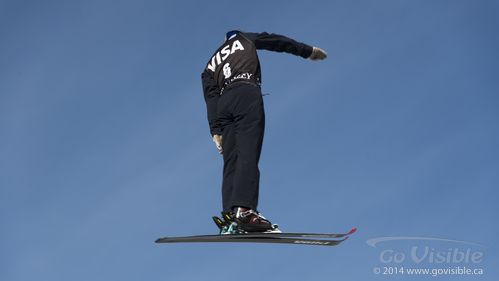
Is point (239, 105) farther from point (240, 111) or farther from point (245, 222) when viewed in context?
point (245, 222)

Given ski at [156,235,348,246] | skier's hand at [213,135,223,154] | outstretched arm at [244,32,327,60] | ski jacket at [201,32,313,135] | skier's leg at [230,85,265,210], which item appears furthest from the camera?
outstretched arm at [244,32,327,60]

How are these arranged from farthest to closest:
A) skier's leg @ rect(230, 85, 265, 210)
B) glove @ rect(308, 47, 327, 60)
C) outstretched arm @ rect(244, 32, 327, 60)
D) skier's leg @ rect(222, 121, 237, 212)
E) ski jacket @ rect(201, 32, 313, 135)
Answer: glove @ rect(308, 47, 327, 60) < outstretched arm @ rect(244, 32, 327, 60) < ski jacket @ rect(201, 32, 313, 135) < skier's leg @ rect(222, 121, 237, 212) < skier's leg @ rect(230, 85, 265, 210)

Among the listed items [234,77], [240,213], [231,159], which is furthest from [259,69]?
[240,213]

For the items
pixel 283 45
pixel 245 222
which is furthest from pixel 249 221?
pixel 283 45

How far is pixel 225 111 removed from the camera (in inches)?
380

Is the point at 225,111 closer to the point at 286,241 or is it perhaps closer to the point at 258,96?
the point at 258,96

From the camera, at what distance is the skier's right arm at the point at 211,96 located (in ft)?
32.8

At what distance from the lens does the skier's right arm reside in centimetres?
998

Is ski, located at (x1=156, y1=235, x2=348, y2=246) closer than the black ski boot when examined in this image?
Yes

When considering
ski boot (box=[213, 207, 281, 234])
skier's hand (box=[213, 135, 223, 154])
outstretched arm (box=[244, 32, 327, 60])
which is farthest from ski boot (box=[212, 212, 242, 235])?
outstretched arm (box=[244, 32, 327, 60])

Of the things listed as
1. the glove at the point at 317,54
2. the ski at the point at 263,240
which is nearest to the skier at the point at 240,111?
the glove at the point at 317,54

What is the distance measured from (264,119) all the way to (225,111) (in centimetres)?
65

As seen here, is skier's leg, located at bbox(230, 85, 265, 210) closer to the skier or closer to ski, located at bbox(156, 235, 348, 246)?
the skier

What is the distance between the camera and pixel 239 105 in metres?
9.44
